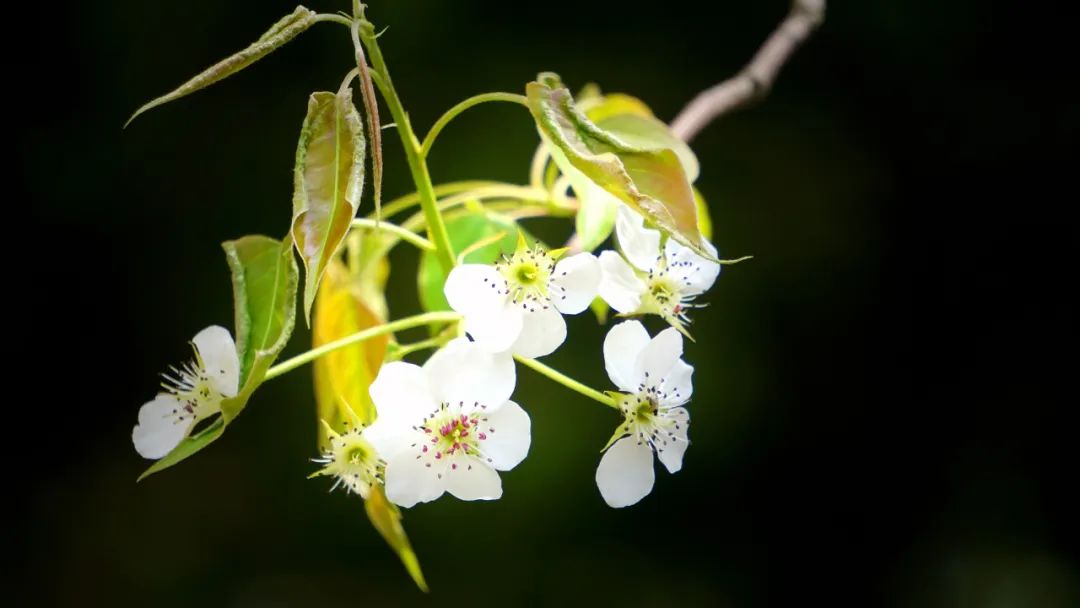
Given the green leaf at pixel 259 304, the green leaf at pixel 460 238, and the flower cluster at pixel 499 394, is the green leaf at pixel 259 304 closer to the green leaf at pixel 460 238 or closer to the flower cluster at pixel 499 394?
the flower cluster at pixel 499 394

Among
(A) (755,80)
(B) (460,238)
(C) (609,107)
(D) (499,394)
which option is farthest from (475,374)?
(A) (755,80)

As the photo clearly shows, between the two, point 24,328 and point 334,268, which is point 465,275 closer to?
point 334,268

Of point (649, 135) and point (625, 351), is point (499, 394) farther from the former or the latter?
point (649, 135)

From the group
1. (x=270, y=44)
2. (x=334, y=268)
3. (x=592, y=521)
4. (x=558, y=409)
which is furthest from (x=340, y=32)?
(x=270, y=44)

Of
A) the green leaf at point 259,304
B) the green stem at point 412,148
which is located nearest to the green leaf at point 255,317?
the green leaf at point 259,304

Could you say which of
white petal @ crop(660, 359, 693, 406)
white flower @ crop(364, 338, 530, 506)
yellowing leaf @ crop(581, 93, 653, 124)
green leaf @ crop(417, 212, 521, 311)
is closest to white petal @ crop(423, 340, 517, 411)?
white flower @ crop(364, 338, 530, 506)

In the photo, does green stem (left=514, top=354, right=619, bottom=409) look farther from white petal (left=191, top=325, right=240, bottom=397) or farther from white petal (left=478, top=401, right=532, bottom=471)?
white petal (left=191, top=325, right=240, bottom=397)

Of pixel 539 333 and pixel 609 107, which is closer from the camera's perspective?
pixel 539 333
